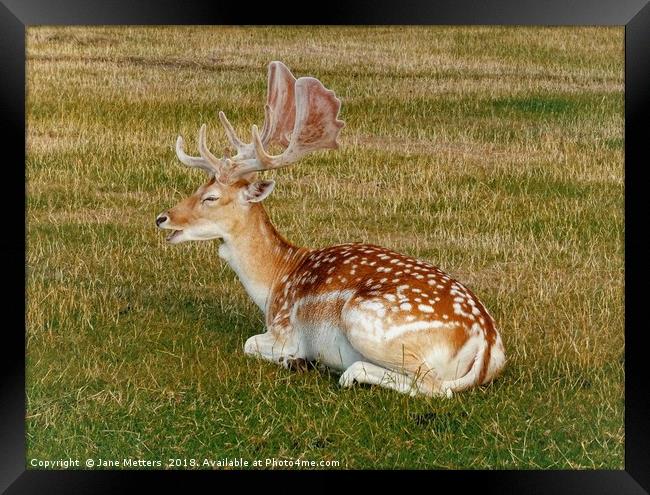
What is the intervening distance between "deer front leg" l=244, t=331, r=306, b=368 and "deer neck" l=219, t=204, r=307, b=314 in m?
0.29

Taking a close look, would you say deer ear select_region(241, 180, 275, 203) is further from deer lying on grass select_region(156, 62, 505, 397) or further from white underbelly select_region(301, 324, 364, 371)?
white underbelly select_region(301, 324, 364, 371)

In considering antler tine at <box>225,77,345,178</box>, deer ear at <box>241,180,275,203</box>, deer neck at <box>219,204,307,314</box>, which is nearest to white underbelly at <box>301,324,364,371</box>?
deer neck at <box>219,204,307,314</box>

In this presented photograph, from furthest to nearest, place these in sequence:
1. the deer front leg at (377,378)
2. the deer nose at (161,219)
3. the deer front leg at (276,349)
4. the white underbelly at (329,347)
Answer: the deer nose at (161,219), the deer front leg at (276,349), the white underbelly at (329,347), the deer front leg at (377,378)

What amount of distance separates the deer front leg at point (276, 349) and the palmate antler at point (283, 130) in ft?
2.60

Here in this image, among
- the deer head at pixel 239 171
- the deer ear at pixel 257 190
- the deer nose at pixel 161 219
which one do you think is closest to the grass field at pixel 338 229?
the deer head at pixel 239 171

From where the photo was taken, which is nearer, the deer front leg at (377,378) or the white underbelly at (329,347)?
the deer front leg at (377,378)

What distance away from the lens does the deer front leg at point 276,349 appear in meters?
6.12

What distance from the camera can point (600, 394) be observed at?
5.96 m

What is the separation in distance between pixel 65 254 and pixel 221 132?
158 cm

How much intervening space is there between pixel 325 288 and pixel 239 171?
76 centimetres

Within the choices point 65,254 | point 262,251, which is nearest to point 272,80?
point 262,251

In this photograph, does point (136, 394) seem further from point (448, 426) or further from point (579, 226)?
point (579, 226)

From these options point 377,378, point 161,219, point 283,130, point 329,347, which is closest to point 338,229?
point 283,130

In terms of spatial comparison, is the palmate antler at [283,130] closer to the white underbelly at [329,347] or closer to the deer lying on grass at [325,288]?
the deer lying on grass at [325,288]
